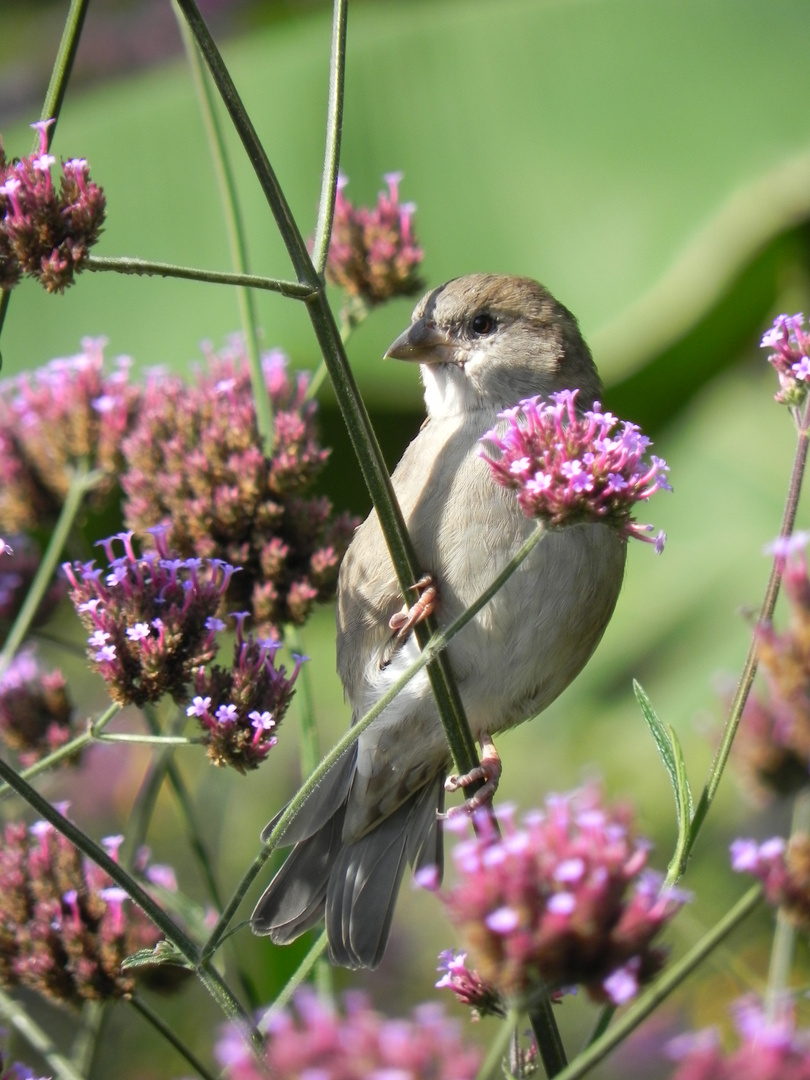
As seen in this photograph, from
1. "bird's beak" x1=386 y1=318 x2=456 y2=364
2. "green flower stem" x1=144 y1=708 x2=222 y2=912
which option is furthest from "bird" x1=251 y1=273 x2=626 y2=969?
"green flower stem" x1=144 y1=708 x2=222 y2=912

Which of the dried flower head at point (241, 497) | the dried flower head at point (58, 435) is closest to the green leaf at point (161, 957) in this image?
the dried flower head at point (241, 497)

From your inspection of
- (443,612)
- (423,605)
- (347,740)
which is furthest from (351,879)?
(347,740)

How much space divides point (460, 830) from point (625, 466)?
2.48 feet

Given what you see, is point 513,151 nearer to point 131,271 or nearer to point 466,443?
point 466,443

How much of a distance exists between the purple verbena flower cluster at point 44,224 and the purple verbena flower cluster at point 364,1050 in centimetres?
115

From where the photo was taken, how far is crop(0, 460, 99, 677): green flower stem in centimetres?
295

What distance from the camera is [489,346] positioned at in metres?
3.71

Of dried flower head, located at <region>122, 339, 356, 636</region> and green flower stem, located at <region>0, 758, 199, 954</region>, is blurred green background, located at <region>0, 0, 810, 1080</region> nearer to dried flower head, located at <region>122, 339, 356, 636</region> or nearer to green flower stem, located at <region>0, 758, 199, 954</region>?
dried flower head, located at <region>122, 339, 356, 636</region>

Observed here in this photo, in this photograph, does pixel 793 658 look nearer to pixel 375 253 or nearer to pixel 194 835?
pixel 194 835

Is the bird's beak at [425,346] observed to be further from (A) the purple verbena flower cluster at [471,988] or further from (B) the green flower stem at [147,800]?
(A) the purple verbena flower cluster at [471,988]

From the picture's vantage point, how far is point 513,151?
6.05 meters

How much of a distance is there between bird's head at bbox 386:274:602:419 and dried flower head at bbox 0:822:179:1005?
156 cm

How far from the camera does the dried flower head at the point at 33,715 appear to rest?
9.98 ft

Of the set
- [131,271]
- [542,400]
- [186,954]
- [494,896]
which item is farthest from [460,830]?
[542,400]
